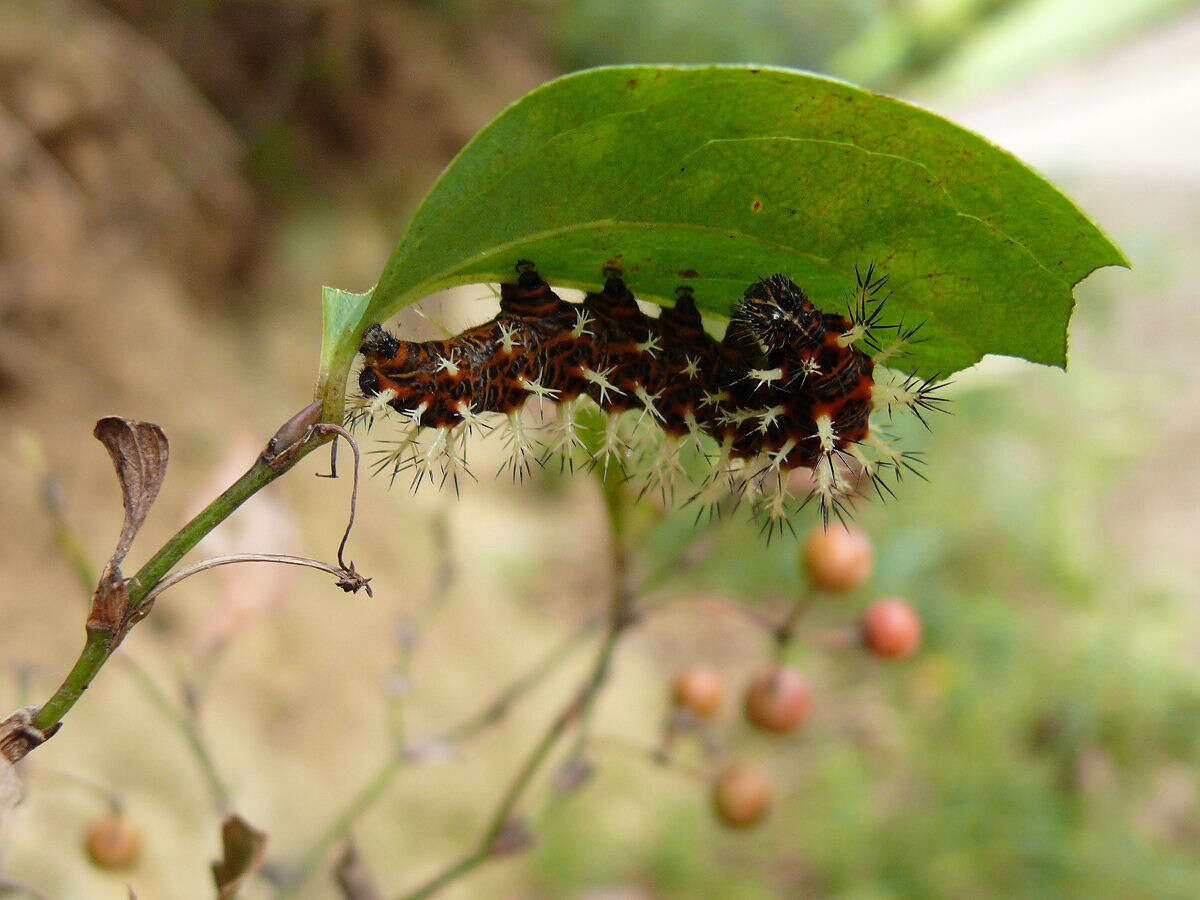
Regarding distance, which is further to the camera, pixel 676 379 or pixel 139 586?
pixel 676 379

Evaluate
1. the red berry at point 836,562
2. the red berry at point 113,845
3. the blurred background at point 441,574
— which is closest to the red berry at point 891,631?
the red berry at point 836,562

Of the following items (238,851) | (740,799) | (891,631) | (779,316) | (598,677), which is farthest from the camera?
(740,799)

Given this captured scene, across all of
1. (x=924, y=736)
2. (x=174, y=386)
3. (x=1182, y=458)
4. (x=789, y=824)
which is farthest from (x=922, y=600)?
(x=174, y=386)

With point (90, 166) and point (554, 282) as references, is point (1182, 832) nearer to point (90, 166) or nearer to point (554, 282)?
point (554, 282)

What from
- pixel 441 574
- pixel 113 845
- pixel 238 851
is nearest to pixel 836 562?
pixel 441 574

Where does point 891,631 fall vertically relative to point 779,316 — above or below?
above

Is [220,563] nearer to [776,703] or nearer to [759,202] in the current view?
[759,202]

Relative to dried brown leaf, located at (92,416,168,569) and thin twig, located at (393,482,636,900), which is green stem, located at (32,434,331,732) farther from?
thin twig, located at (393,482,636,900)
